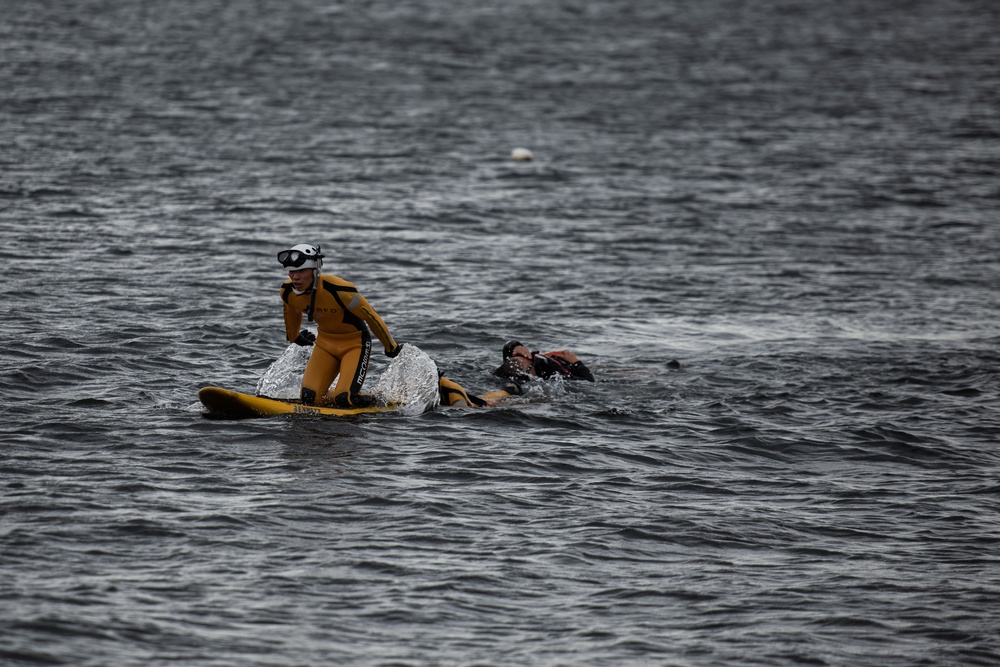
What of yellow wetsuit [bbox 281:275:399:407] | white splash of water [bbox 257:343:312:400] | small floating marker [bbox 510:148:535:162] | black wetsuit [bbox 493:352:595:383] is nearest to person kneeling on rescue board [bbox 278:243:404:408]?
yellow wetsuit [bbox 281:275:399:407]

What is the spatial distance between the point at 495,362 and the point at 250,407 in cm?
476

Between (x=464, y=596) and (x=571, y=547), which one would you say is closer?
(x=464, y=596)

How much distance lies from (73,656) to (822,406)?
11.3 m

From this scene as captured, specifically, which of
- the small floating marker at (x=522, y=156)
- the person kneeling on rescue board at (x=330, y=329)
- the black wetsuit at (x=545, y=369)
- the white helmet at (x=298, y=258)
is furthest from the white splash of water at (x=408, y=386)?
the small floating marker at (x=522, y=156)

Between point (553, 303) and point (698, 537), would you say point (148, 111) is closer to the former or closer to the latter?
point (553, 303)

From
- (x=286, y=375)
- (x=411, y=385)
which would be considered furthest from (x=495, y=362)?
(x=286, y=375)

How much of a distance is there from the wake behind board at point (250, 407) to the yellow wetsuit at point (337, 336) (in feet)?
0.74

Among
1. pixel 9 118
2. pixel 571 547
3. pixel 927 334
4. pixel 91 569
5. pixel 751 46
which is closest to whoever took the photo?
pixel 91 569

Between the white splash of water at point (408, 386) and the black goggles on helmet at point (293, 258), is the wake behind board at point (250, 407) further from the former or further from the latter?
the black goggles on helmet at point (293, 258)

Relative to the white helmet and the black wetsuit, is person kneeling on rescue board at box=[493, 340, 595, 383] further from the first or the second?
the white helmet

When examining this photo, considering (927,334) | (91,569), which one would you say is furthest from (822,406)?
(91,569)

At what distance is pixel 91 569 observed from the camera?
35.9ft

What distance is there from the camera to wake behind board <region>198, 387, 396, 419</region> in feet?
49.5

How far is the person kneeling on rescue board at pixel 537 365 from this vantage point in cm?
1747
